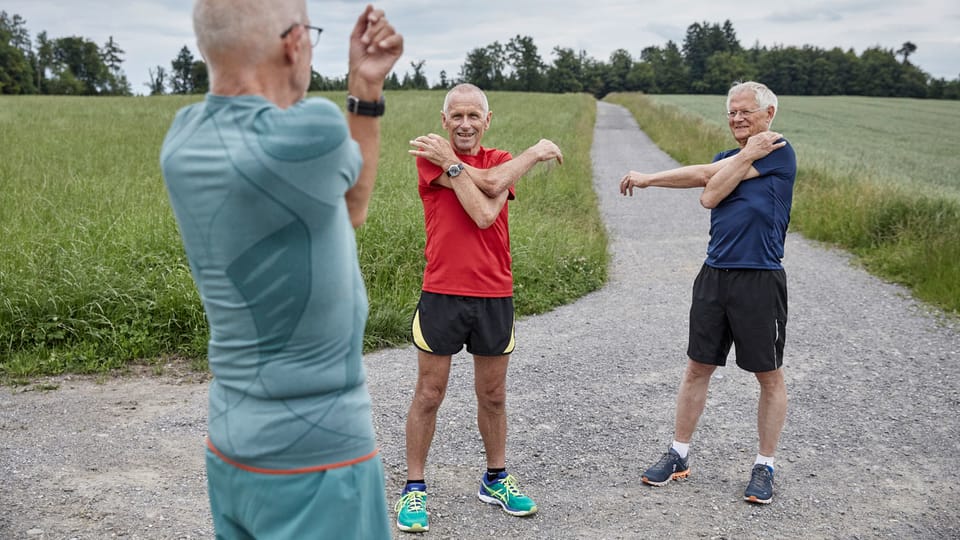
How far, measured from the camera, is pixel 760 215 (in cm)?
392

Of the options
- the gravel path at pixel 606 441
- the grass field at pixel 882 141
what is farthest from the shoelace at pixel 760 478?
the grass field at pixel 882 141

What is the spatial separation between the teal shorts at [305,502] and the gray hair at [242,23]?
0.81 meters

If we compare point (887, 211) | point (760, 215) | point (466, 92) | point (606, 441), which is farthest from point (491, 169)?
point (887, 211)

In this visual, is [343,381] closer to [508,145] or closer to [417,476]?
[417,476]

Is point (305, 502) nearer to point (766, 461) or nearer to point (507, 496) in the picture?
point (507, 496)

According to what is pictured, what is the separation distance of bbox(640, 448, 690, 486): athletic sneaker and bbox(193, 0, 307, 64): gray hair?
128 inches

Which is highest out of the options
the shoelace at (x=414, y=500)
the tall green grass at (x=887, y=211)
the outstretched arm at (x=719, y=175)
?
the outstretched arm at (x=719, y=175)

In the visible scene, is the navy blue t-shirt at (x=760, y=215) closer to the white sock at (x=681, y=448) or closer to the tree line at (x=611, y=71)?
the white sock at (x=681, y=448)

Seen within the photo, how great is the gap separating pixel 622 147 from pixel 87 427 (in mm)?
23337

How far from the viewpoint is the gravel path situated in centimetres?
379

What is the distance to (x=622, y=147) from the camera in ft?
87.4

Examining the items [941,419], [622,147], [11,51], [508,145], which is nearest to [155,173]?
[508,145]

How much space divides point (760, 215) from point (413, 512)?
2.06 metres

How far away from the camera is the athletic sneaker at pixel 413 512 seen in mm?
3662
